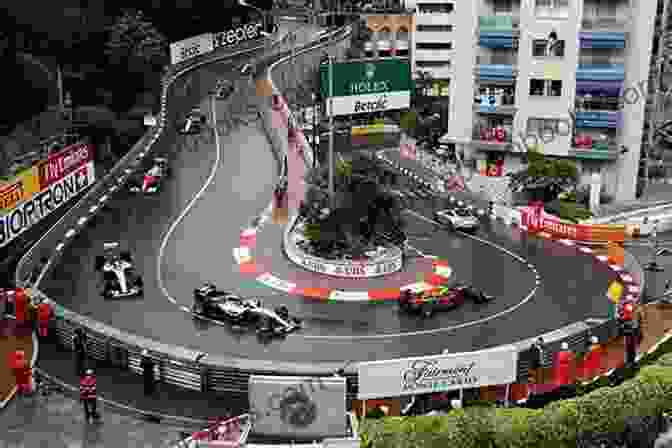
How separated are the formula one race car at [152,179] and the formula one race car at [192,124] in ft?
32.4

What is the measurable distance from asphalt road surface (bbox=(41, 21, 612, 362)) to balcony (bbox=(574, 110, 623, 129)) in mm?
13881

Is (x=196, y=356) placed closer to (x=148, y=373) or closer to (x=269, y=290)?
(x=148, y=373)

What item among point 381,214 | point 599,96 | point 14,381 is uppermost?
point 599,96

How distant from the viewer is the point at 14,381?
104ft

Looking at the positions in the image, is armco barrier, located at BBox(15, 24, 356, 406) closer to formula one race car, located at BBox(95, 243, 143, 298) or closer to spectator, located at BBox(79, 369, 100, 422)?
formula one race car, located at BBox(95, 243, 143, 298)

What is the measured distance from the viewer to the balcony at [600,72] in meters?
59.7

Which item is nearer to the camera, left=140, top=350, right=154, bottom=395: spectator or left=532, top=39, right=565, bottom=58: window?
left=140, top=350, right=154, bottom=395: spectator

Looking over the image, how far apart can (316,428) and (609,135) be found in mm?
43513

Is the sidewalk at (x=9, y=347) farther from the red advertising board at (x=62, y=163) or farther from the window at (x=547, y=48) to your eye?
the window at (x=547, y=48)

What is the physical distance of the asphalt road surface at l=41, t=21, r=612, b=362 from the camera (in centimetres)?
3616

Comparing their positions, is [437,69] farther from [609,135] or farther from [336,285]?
[336,285]

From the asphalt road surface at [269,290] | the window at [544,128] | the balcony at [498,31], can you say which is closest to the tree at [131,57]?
the asphalt road surface at [269,290]

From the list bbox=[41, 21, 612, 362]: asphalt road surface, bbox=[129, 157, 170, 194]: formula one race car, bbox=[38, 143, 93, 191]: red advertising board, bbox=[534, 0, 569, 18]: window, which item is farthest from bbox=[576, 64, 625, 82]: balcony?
bbox=[38, 143, 93, 191]: red advertising board

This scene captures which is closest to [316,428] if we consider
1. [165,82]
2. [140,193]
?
[140,193]
